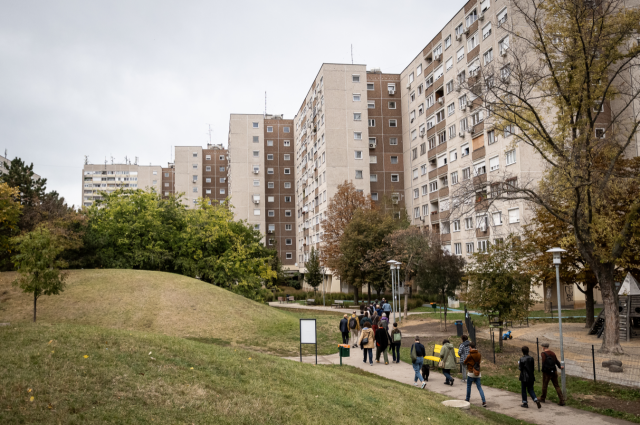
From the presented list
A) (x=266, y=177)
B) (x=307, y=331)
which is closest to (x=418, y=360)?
(x=307, y=331)

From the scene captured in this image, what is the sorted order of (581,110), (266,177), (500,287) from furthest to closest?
(266,177) < (500,287) < (581,110)

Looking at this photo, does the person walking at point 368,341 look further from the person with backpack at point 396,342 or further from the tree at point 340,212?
the tree at point 340,212

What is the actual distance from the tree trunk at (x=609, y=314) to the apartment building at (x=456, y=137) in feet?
55.8

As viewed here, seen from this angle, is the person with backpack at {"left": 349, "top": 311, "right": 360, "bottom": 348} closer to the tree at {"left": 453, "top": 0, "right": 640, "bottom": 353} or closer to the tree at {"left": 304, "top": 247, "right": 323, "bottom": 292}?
the tree at {"left": 453, "top": 0, "right": 640, "bottom": 353}

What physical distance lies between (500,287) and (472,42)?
121 feet

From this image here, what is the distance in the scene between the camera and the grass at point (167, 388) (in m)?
7.82

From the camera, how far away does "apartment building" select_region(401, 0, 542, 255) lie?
43.8 m

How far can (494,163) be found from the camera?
1807 inches

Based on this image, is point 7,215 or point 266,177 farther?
point 266,177

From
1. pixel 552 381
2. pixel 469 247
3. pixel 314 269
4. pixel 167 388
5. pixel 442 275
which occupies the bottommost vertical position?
pixel 552 381

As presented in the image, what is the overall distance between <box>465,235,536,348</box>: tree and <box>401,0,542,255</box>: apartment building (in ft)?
54.7

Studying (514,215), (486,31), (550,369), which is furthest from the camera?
(486,31)

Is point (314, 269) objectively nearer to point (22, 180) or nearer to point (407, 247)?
point (407, 247)

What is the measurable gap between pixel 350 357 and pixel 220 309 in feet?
36.6
